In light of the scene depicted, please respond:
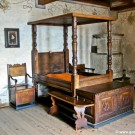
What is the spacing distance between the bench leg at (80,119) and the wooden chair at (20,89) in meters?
1.60

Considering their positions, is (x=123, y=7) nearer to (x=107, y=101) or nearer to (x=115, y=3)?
(x=115, y=3)

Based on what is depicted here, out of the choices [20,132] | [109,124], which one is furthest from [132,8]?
[20,132]

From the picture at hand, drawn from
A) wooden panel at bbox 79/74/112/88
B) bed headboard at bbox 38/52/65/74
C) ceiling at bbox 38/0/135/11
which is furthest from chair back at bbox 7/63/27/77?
ceiling at bbox 38/0/135/11

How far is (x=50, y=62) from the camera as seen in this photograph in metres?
5.28

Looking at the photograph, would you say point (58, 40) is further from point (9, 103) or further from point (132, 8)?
point (132, 8)

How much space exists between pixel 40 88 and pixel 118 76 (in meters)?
2.72

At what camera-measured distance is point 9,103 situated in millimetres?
4777

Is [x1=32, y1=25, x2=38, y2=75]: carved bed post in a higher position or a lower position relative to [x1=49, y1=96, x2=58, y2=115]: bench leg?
higher

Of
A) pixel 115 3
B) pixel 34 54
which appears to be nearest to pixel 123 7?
pixel 115 3

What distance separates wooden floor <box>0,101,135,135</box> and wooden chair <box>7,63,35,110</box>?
1.02 ft

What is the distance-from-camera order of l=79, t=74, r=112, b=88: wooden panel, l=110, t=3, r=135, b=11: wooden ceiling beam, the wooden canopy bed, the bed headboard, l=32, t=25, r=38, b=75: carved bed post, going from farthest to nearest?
1. l=110, t=3, r=135, b=11: wooden ceiling beam
2. the bed headboard
3. l=32, t=25, r=38, b=75: carved bed post
4. l=79, t=74, r=112, b=88: wooden panel
5. the wooden canopy bed

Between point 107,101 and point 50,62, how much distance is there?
7.15 ft

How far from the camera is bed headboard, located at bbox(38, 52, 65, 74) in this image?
5.11m

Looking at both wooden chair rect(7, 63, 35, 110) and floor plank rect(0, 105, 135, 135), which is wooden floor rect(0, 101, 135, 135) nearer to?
floor plank rect(0, 105, 135, 135)
